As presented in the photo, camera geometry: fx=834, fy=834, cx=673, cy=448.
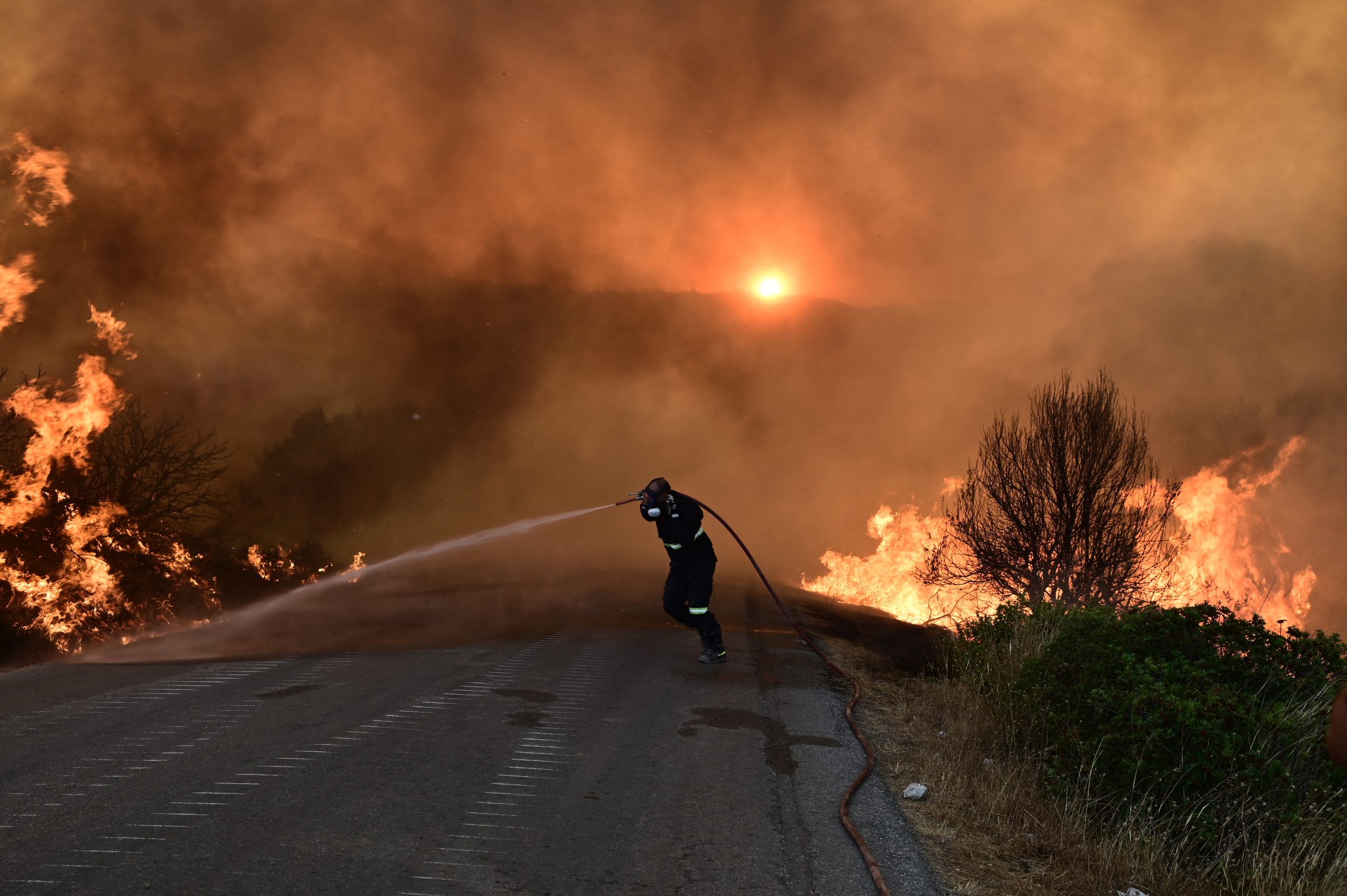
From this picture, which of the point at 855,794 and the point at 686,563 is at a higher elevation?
the point at 686,563

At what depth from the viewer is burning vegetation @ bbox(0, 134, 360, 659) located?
18.3 meters

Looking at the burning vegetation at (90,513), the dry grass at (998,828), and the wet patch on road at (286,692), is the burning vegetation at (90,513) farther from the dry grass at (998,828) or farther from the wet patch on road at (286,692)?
the dry grass at (998,828)

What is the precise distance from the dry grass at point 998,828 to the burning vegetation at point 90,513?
57.2 feet

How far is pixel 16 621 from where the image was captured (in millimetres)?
17094

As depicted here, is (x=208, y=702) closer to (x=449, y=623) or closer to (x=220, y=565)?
(x=449, y=623)

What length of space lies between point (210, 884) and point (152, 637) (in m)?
10.0

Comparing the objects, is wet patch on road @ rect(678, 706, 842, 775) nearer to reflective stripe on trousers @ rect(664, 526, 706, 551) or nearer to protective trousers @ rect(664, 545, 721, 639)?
protective trousers @ rect(664, 545, 721, 639)

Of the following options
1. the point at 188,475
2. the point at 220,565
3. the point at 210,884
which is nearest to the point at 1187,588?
the point at 210,884

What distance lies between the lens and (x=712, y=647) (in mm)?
10320

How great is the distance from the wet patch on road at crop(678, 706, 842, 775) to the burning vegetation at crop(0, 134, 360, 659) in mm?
15594

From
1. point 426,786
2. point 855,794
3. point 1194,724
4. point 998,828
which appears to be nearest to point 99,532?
point 426,786

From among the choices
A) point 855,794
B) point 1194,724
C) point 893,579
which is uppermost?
point 893,579

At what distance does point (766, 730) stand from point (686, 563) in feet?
11.5

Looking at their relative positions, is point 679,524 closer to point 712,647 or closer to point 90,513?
point 712,647
